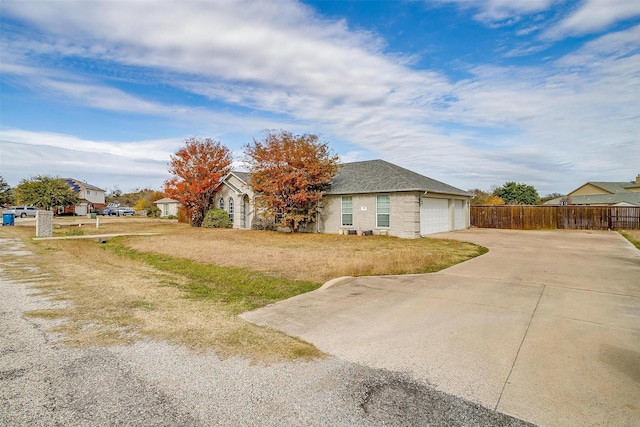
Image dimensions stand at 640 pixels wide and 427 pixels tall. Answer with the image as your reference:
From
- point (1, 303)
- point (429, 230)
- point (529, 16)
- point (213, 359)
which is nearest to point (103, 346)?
point (213, 359)

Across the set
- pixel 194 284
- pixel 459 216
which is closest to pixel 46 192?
pixel 194 284

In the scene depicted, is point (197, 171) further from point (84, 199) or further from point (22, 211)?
point (84, 199)

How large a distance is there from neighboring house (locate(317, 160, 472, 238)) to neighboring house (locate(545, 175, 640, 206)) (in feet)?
88.5

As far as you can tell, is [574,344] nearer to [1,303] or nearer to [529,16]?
[1,303]

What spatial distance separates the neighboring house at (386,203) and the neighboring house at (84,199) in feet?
158

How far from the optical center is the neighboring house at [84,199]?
52.9m

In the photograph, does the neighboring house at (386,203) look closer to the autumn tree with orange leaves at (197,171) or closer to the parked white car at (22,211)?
the autumn tree with orange leaves at (197,171)

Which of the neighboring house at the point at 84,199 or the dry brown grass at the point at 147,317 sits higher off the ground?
the neighboring house at the point at 84,199

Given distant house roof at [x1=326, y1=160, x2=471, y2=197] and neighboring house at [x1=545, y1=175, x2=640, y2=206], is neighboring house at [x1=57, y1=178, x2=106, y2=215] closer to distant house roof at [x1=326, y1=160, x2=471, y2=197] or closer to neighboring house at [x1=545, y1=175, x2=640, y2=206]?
distant house roof at [x1=326, y1=160, x2=471, y2=197]

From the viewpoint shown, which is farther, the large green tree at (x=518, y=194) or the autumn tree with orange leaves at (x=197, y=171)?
the large green tree at (x=518, y=194)

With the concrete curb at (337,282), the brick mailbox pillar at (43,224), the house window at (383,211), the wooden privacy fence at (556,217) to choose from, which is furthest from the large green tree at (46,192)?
the concrete curb at (337,282)

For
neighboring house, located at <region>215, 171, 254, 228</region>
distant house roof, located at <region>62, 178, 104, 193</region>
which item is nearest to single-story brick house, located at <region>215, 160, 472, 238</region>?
neighboring house, located at <region>215, 171, 254, 228</region>

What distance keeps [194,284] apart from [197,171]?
843 inches

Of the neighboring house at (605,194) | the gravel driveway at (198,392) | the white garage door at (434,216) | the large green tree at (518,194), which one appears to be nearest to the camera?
the gravel driveway at (198,392)
